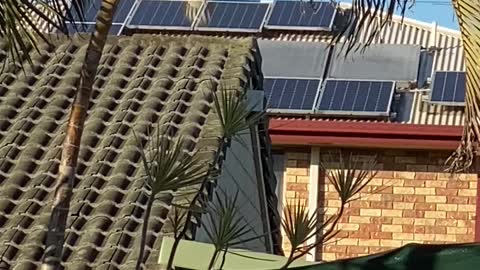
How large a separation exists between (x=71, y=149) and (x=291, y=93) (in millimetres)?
10305

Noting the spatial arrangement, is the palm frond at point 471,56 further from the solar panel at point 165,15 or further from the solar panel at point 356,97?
the solar panel at point 165,15

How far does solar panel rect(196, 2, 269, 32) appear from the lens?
1619cm

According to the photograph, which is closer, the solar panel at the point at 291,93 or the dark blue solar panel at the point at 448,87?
the solar panel at the point at 291,93

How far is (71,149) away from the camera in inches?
174

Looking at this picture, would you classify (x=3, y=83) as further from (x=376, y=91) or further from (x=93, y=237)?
(x=376, y=91)

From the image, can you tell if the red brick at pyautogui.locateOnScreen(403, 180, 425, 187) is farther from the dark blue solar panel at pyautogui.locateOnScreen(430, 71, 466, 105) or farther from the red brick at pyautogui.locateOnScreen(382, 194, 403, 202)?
the dark blue solar panel at pyautogui.locateOnScreen(430, 71, 466, 105)

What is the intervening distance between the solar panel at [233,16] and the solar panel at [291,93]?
1.45 metres

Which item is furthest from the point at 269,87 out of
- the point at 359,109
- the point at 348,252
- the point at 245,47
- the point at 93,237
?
the point at 93,237

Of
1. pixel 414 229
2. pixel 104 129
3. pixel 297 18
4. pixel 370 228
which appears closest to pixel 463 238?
pixel 414 229

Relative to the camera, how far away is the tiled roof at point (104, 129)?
744cm

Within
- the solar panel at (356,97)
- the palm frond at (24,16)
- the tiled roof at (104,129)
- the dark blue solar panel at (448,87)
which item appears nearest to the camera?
the palm frond at (24,16)

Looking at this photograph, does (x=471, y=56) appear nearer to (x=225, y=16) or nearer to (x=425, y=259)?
(x=425, y=259)

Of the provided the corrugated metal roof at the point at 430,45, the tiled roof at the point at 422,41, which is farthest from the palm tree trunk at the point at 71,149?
the corrugated metal roof at the point at 430,45

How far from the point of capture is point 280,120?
13.6 m
